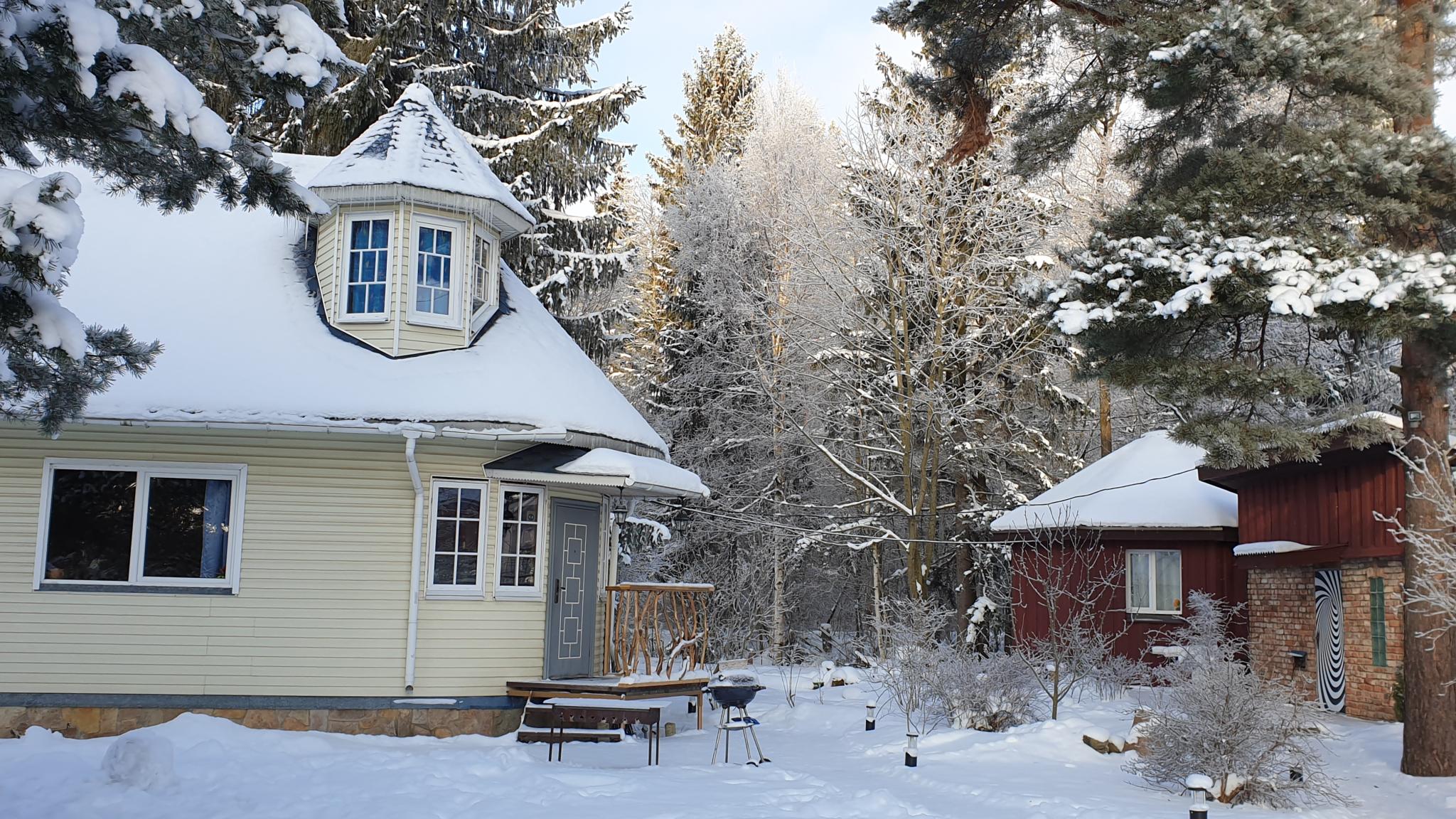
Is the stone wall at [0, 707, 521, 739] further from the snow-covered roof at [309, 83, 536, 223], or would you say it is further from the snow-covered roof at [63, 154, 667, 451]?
the snow-covered roof at [309, 83, 536, 223]

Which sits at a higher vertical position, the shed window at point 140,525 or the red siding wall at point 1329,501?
the red siding wall at point 1329,501

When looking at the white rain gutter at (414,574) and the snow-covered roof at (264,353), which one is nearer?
the snow-covered roof at (264,353)

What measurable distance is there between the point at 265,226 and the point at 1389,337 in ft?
39.9

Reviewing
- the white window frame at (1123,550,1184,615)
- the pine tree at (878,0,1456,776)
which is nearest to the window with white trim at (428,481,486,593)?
the pine tree at (878,0,1456,776)

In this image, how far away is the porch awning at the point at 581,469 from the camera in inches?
478

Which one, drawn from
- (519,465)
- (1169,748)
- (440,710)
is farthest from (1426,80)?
(440,710)

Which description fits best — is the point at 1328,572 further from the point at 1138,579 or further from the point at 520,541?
the point at 520,541

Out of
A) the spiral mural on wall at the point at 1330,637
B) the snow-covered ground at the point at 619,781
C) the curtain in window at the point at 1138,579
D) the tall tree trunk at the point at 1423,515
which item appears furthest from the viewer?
the curtain in window at the point at 1138,579

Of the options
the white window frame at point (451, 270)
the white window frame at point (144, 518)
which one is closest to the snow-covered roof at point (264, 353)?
the white window frame at point (451, 270)

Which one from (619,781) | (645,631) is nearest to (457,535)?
(645,631)

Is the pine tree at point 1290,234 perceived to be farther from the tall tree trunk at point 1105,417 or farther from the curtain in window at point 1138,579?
the tall tree trunk at point 1105,417

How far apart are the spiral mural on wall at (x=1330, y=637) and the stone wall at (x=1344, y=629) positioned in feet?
0.41

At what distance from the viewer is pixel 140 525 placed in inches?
461

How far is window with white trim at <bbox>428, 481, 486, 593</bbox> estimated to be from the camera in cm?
1216
